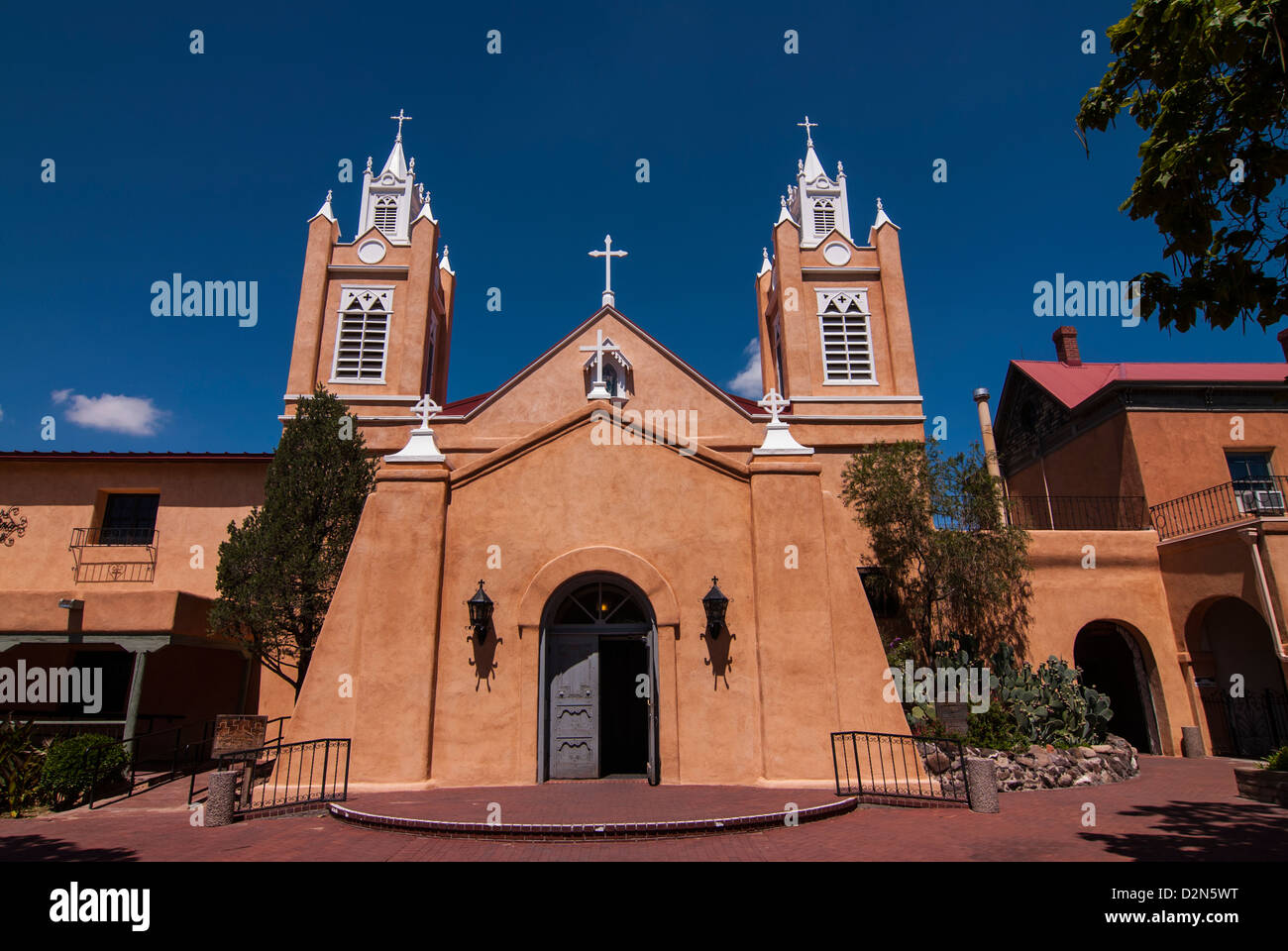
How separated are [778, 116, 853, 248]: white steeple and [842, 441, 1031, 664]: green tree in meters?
10.3

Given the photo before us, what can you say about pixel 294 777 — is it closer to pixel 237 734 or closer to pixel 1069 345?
pixel 237 734

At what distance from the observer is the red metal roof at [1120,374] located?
855 inches

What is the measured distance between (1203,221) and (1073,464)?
58.6 ft

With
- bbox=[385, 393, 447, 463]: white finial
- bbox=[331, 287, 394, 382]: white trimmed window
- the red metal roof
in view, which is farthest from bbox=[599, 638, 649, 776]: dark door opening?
the red metal roof

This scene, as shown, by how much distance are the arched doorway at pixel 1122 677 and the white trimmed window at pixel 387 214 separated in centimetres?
2540

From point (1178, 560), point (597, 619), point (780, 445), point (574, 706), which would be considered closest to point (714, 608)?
point (597, 619)

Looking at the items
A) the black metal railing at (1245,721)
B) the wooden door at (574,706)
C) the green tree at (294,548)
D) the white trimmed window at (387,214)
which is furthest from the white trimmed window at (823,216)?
the wooden door at (574,706)

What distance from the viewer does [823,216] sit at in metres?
26.1

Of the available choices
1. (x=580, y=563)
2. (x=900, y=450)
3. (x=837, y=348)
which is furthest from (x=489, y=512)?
(x=837, y=348)

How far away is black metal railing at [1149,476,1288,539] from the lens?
18969 mm

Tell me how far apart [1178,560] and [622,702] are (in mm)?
14536

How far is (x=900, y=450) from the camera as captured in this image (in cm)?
1912

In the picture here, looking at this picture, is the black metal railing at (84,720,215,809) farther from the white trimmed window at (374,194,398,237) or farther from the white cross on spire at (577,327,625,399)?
the white trimmed window at (374,194,398,237)

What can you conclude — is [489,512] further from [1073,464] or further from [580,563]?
[1073,464]
